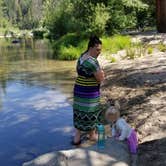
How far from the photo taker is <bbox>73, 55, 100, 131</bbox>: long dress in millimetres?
7473

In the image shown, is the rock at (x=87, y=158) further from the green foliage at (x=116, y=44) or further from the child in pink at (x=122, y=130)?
the green foliage at (x=116, y=44)

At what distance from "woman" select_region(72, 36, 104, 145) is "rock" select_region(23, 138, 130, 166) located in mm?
1005

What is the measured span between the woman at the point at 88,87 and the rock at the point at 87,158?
3.30 ft

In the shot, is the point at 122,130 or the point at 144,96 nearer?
the point at 122,130

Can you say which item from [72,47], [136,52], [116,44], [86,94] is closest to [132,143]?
[86,94]

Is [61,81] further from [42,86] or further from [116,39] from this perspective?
[116,39]

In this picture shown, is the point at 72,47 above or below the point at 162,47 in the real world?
below

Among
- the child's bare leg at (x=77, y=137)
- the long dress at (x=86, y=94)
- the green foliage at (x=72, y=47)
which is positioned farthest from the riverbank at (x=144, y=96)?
the green foliage at (x=72, y=47)

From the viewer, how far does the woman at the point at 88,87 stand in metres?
7.46

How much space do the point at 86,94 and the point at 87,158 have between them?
5.14ft

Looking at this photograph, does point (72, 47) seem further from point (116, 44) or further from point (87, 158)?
point (87, 158)

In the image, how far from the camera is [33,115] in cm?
1094

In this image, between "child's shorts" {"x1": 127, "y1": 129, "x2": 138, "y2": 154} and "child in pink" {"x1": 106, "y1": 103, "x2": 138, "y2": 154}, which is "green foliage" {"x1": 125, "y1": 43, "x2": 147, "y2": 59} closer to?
"child in pink" {"x1": 106, "y1": 103, "x2": 138, "y2": 154}

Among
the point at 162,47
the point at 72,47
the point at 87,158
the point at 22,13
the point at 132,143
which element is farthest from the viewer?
the point at 22,13
